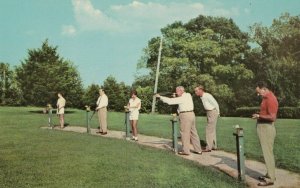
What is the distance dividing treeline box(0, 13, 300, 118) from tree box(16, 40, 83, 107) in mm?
103

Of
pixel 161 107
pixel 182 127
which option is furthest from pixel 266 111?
pixel 161 107

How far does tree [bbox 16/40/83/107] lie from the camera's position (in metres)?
44.0

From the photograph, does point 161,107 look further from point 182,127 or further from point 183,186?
point 183,186

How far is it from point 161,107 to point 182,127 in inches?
1710

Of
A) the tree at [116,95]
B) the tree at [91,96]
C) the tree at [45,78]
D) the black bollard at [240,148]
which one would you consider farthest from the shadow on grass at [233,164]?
the tree at [91,96]

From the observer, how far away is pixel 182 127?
13203 millimetres

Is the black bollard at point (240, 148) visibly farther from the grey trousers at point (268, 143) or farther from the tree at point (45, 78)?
the tree at point (45, 78)

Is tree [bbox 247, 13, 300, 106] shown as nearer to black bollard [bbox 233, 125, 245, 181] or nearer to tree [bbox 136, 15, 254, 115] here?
tree [bbox 136, 15, 254, 115]

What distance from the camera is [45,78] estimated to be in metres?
44.0

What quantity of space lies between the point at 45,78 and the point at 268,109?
37.0m

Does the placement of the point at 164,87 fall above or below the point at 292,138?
above

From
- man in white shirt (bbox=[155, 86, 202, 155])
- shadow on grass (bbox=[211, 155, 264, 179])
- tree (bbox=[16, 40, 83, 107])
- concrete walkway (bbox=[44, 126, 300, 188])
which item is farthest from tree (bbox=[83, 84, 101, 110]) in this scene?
shadow on grass (bbox=[211, 155, 264, 179])

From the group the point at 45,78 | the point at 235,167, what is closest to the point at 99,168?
the point at 235,167

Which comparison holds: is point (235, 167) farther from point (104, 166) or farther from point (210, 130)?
point (104, 166)
